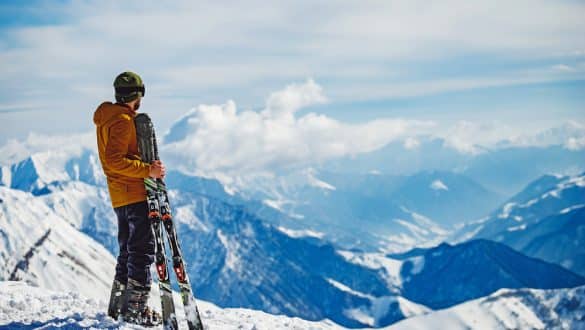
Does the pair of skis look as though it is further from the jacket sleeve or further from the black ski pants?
→ the jacket sleeve

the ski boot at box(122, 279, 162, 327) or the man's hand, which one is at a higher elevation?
the man's hand

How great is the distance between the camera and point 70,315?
42.5ft

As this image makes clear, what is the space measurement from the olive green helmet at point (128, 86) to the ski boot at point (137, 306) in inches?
165

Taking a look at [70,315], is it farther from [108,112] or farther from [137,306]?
[108,112]

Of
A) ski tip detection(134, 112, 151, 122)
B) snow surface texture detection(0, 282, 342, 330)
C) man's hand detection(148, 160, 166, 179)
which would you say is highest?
ski tip detection(134, 112, 151, 122)

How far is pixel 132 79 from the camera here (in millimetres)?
11523

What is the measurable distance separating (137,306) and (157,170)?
3395mm

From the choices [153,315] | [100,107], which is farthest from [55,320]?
[100,107]

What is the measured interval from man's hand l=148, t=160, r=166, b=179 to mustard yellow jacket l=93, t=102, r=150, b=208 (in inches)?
3.7

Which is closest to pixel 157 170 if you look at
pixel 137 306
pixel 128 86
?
pixel 128 86

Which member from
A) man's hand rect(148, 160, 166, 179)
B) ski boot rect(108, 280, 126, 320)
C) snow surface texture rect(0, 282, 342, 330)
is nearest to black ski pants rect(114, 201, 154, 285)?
ski boot rect(108, 280, 126, 320)

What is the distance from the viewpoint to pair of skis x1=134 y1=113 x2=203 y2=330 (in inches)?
454

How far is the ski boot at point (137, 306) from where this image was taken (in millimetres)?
12156

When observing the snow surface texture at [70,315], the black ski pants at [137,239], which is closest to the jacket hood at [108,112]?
the black ski pants at [137,239]
